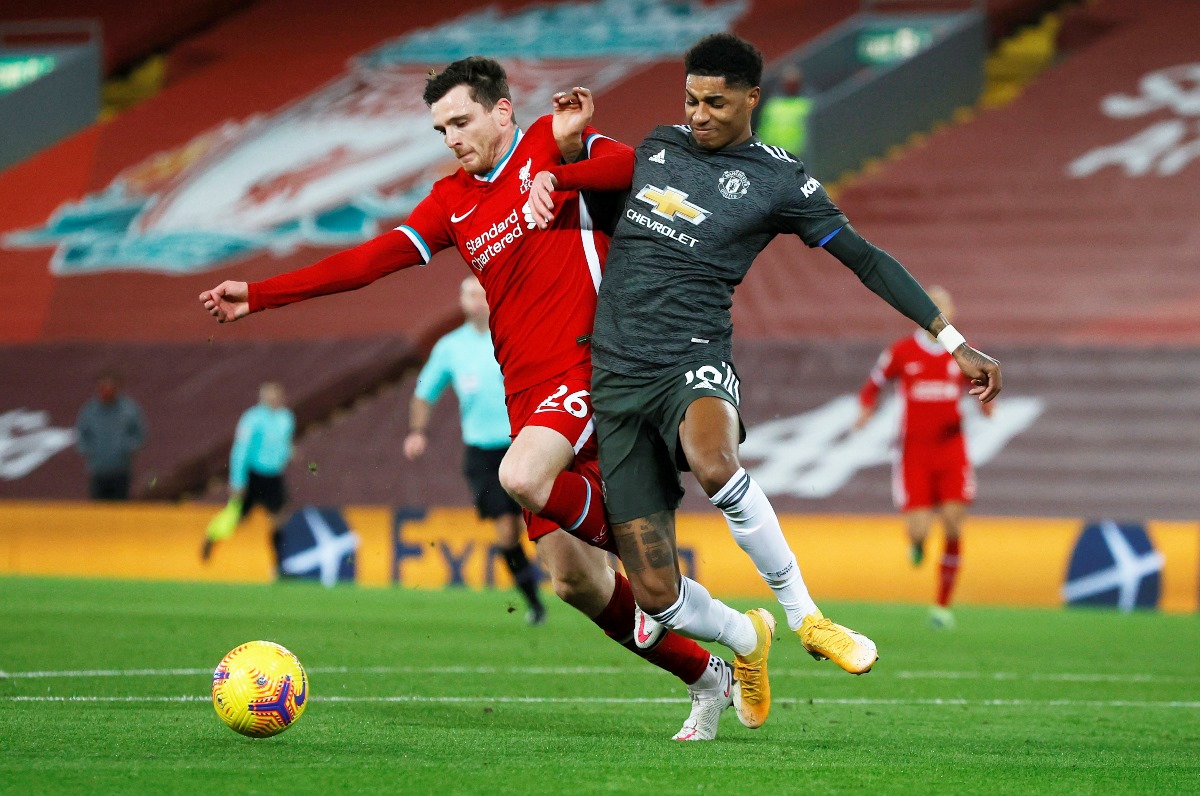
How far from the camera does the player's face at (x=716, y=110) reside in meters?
6.22

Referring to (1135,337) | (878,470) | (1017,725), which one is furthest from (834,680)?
(1135,337)

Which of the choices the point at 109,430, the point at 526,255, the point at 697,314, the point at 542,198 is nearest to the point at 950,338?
the point at 697,314

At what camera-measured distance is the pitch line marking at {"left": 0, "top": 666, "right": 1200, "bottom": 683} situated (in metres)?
8.53

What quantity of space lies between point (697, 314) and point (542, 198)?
70 cm

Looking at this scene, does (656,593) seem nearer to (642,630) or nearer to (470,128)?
(642,630)

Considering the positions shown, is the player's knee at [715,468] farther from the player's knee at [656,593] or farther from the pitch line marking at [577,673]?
the pitch line marking at [577,673]

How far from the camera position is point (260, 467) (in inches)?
709

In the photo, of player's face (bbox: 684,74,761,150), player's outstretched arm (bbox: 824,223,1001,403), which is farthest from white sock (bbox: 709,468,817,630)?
player's face (bbox: 684,74,761,150)

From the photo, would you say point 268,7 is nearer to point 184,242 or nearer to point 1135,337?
point 184,242

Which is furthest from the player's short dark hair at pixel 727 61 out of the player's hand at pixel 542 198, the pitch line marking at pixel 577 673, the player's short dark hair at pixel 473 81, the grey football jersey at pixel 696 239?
the pitch line marking at pixel 577 673

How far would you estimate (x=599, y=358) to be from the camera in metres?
6.38

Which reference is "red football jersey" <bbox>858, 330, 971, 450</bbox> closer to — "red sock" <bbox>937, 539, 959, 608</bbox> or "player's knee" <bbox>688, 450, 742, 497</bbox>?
"red sock" <bbox>937, 539, 959, 608</bbox>

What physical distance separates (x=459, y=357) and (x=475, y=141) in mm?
6263

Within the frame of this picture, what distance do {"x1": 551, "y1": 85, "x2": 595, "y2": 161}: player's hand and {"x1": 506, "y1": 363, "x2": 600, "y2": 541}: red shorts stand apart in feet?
2.64
